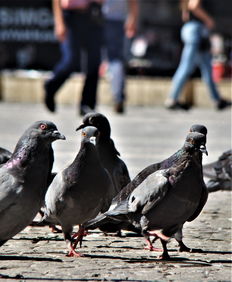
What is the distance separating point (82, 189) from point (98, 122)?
1.02m

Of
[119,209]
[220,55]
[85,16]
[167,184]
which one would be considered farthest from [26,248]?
[220,55]

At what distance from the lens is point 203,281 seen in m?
5.41

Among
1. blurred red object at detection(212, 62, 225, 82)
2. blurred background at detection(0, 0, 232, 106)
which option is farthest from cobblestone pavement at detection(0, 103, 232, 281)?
blurred red object at detection(212, 62, 225, 82)

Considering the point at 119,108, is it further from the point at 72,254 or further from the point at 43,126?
the point at 43,126

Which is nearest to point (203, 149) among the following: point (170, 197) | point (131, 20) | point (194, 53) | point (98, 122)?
point (170, 197)

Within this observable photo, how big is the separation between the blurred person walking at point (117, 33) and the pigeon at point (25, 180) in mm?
9553

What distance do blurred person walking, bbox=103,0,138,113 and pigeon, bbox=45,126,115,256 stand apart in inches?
361

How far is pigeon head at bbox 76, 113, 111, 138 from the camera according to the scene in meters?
6.79

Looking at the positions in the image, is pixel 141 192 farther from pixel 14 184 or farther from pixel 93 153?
pixel 14 184

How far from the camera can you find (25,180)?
5602 millimetres

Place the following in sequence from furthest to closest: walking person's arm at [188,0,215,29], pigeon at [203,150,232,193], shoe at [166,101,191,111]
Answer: shoe at [166,101,191,111] < walking person's arm at [188,0,215,29] < pigeon at [203,150,232,193]

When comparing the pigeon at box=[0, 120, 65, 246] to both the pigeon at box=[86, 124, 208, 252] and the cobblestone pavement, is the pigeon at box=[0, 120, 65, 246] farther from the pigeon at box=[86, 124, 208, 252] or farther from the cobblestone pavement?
the pigeon at box=[86, 124, 208, 252]

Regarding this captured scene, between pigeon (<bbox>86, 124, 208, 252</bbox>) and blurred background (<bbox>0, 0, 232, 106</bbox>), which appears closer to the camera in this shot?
pigeon (<bbox>86, 124, 208, 252</bbox>)

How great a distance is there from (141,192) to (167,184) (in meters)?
0.19
